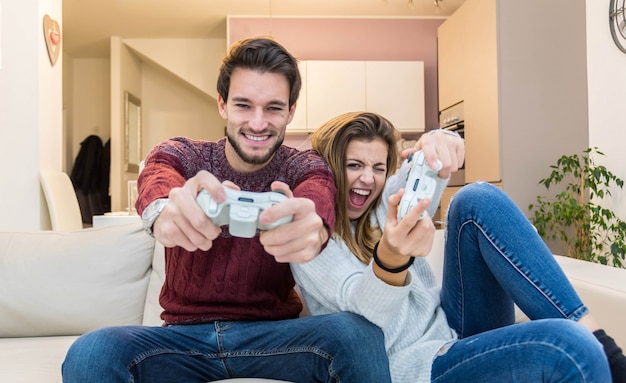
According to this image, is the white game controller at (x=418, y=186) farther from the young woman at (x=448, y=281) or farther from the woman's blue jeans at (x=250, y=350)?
the woman's blue jeans at (x=250, y=350)

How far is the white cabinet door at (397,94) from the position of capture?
5277 mm

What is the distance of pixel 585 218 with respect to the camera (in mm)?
3227

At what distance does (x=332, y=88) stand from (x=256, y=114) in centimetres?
422

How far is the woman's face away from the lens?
Result: 57.4 inches

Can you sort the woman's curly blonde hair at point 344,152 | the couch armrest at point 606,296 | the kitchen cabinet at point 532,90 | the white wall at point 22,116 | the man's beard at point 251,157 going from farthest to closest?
1. the kitchen cabinet at point 532,90
2. the white wall at point 22,116
3. the woman's curly blonde hair at point 344,152
4. the couch armrest at point 606,296
5. the man's beard at point 251,157

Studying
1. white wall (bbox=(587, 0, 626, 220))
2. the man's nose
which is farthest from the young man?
white wall (bbox=(587, 0, 626, 220))

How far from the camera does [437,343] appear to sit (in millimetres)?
1220

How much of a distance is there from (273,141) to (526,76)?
313 cm

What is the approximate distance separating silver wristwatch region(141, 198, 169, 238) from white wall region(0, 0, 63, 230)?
2.25 meters

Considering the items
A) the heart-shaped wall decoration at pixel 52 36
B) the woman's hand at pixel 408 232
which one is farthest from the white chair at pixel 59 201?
the woman's hand at pixel 408 232

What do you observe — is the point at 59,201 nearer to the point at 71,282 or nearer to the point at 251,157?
the point at 71,282

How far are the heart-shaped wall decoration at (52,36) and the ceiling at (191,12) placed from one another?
85.0 inches

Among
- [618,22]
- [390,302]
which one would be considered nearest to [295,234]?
[390,302]

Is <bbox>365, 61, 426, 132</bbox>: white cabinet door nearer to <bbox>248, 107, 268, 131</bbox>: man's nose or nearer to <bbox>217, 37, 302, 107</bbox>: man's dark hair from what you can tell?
<bbox>217, 37, 302, 107</bbox>: man's dark hair
